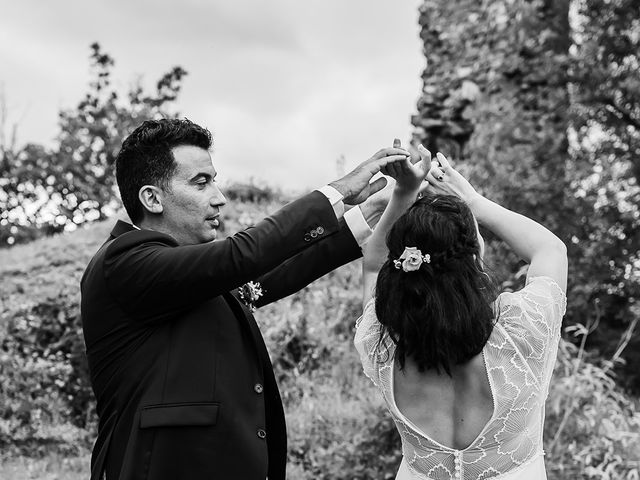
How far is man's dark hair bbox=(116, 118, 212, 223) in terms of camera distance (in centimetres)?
228

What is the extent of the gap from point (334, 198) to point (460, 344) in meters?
0.52

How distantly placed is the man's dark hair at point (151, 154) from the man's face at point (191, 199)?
2 centimetres

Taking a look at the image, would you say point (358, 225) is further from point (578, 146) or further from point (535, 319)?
point (578, 146)

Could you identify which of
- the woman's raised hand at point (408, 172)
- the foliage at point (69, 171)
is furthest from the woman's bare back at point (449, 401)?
the foliage at point (69, 171)

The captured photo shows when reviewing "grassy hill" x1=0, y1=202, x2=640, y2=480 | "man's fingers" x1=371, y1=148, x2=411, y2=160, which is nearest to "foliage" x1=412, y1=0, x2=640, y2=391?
"grassy hill" x1=0, y1=202, x2=640, y2=480

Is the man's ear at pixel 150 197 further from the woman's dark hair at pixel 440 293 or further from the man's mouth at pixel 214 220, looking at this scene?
the woman's dark hair at pixel 440 293

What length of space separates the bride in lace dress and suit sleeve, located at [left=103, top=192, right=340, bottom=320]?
0.26 meters

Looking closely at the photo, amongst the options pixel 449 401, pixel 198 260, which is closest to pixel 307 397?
pixel 449 401

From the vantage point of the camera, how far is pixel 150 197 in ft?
7.48

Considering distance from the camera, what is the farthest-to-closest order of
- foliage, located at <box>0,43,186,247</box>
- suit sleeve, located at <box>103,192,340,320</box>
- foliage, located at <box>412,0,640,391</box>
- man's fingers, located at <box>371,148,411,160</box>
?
foliage, located at <box>0,43,186,247</box>
foliage, located at <box>412,0,640,391</box>
man's fingers, located at <box>371,148,411,160</box>
suit sleeve, located at <box>103,192,340,320</box>

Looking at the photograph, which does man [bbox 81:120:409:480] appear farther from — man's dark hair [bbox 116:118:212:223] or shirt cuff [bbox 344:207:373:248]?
shirt cuff [bbox 344:207:373:248]

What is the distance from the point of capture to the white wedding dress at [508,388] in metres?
2.18

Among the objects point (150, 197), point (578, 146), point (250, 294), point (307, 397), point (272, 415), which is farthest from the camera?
point (578, 146)

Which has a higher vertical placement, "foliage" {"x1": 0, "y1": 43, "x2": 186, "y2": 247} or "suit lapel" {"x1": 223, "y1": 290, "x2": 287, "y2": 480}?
"foliage" {"x1": 0, "y1": 43, "x2": 186, "y2": 247}
